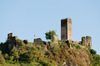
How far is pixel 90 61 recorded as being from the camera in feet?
243

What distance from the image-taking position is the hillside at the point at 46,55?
6341 cm

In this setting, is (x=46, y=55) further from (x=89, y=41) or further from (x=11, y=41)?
(x=89, y=41)

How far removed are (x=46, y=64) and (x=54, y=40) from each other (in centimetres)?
695

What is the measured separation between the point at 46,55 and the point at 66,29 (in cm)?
1007

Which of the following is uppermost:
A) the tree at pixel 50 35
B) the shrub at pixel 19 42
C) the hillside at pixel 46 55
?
the tree at pixel 50 35

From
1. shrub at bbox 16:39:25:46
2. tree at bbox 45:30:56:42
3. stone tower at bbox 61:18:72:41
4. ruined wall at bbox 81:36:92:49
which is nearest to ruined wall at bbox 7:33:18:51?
shrub at bbox 16:39:25:46

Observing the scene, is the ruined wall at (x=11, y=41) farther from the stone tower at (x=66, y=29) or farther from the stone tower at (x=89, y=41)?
the stone tower at (x=89, y=41)

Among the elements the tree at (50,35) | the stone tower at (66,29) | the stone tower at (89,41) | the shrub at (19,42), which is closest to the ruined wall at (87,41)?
the stone tower at (89,41)

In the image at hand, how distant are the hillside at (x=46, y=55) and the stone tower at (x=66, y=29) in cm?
254

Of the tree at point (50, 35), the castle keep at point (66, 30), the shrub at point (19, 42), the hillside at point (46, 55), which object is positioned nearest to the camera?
the hillside at point (46, 55)

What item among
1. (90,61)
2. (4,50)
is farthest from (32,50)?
(90,61)

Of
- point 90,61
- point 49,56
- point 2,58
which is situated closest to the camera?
point 2,58

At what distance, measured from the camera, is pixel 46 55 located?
219 ft

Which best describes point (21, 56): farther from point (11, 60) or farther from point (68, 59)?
point (68, 59)
